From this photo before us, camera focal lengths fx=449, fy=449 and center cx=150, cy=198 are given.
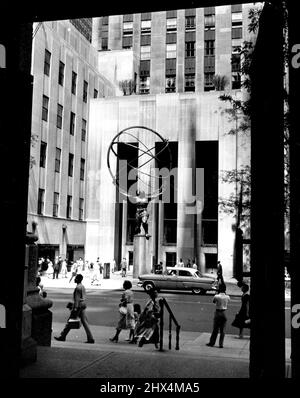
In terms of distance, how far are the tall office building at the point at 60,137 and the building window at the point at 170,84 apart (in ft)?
42.5

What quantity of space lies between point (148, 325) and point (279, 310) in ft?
22.7

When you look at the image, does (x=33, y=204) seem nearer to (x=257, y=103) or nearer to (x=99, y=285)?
(x=99, y=285)

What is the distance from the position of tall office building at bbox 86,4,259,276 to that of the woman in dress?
21.3 m

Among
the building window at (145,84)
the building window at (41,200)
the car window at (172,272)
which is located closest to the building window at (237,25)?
the building window at (145,84)

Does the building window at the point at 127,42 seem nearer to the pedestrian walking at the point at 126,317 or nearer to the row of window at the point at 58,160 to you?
the row of window at the point at 58,160

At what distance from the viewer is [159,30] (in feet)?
203

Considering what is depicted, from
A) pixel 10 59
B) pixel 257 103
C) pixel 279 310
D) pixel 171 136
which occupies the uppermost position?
pixel 171 136

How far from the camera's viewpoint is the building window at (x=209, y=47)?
2376 inches

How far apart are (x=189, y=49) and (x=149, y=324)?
56.1m

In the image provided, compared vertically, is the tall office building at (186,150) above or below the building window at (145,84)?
below

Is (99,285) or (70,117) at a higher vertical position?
(70,117)

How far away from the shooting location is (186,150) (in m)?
42.8

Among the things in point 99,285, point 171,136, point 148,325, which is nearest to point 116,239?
point 171,136
